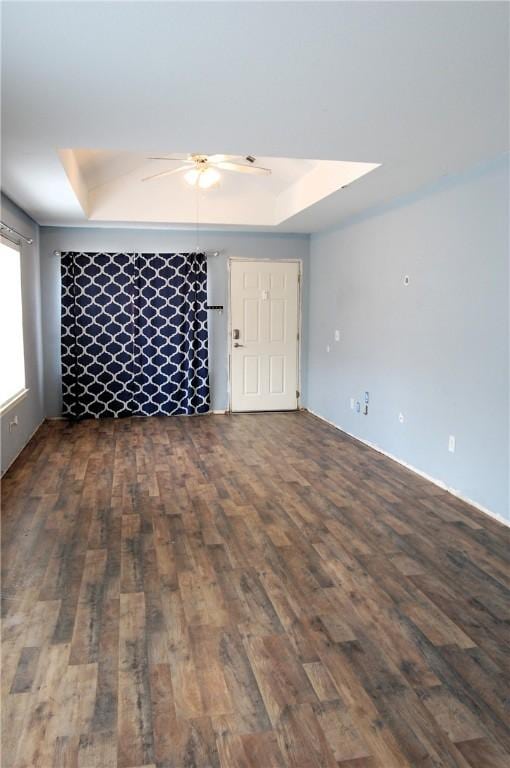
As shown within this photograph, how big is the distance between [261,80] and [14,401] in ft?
13.0

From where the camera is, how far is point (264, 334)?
779cm

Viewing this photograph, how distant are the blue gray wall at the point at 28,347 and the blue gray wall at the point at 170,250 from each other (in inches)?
8.0

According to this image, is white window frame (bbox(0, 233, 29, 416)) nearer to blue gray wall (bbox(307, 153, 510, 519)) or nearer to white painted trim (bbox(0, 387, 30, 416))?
white painted trim (bbox(0, 387, 30, 416))

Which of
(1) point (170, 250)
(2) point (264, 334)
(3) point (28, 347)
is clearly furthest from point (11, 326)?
(2) point (264, 334)

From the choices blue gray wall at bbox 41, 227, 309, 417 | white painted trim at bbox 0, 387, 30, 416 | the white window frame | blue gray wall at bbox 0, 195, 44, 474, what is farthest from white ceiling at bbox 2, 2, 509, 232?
blue gray wall at bbox 41, 227, 309, 417

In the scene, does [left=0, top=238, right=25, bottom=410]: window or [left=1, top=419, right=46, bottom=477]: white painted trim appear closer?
[left=1, top=419, right=46, bottom=477]: white painted trim

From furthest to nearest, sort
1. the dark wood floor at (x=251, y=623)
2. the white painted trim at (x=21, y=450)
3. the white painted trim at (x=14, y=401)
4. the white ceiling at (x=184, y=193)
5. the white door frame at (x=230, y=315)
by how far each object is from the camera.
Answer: the white door frame at (x=230, y=315) < the white ceiling at (x=184, y=193) < the white painted trim at (x=14, y=401) < the white painted trim at (x=21, y=450) < the dark wood floor at (x=251, y=623)

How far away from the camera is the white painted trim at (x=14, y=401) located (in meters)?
5.08

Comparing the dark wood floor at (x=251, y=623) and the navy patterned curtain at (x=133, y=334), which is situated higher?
the navy patterned curtain at (x=133, y=334)

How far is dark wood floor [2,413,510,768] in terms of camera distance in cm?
193

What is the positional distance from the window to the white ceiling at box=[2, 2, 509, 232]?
1.74 metres

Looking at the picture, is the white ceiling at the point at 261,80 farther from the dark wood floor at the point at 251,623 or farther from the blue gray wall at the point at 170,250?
the blue gray wall at the point at 170,250

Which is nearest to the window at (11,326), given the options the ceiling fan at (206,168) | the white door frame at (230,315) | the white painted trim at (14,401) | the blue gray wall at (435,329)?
the white painted trim at (14,401)

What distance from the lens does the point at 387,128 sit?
128 inches
